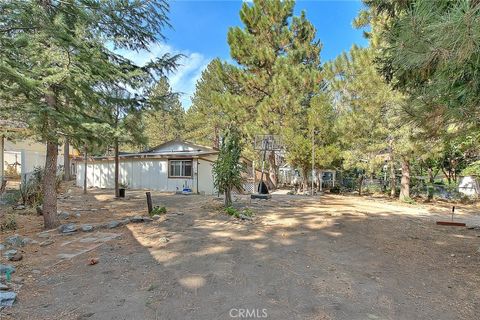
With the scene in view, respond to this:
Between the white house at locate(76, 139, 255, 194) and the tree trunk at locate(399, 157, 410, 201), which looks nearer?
the tree trunk at locate(399, 157, 410, 201)

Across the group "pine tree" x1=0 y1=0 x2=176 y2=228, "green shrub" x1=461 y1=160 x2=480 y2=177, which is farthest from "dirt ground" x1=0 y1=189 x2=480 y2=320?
"green shrub" x1=461 y1=160 x2=480 y2=177

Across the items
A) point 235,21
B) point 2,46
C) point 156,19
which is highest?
point 235,21

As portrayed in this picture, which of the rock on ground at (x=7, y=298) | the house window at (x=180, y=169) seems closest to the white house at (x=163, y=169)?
the house window at (x=180, y=169)

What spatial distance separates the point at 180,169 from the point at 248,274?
577 inches

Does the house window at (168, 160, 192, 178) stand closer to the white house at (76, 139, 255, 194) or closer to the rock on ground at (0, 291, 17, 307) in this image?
the white house at (76, 139, 255, 194)

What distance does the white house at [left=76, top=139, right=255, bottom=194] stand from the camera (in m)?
18.0

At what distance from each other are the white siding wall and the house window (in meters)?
0.26

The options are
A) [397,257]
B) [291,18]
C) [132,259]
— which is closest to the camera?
[132,259]

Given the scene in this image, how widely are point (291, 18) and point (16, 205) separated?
716 inches

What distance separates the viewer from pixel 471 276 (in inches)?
173

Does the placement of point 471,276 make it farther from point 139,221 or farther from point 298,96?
point 298,96

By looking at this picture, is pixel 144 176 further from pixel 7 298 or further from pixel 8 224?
pixel 7 298

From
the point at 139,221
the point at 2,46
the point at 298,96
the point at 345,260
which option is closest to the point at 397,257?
the point at 345,260

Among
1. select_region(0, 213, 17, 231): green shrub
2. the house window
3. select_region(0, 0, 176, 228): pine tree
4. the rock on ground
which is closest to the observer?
the rock on ground
